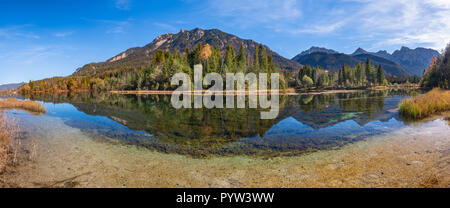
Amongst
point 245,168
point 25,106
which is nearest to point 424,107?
Result: point 245,168

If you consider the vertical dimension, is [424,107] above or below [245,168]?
above

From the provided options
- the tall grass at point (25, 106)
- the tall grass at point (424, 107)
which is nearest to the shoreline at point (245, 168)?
the tall grass at point (424, 107)

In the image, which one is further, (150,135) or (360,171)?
(150,135)

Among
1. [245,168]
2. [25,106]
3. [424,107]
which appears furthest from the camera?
[25,106]

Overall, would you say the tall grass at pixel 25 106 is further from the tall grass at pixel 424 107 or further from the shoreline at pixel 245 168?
the tall grass at pixel 424 107

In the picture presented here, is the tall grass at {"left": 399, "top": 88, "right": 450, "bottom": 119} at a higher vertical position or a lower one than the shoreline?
higher

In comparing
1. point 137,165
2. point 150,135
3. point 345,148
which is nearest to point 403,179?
point 345,148

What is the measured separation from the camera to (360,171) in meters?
8.02

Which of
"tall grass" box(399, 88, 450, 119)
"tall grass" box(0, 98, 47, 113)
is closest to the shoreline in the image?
"tall grass" box(399, 88, 450, 119)

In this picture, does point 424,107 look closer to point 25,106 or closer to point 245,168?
point 245,168

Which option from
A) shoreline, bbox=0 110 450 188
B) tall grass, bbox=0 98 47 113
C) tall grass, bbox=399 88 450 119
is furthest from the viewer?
tall grass, bbox=0 98 47 113

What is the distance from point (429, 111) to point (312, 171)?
20.9 m

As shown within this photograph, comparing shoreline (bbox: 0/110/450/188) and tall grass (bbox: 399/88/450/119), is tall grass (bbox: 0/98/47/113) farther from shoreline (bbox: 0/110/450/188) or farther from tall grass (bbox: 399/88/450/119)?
tall grass (bbox: 399/88/450/119)
